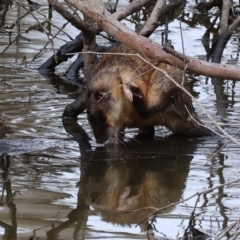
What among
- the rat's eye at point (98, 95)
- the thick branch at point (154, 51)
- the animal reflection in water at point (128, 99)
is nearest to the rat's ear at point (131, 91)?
the animal reflection in water at point (128, 99)

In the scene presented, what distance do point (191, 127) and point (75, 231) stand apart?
2.69 meters

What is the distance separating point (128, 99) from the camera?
21.4 feet

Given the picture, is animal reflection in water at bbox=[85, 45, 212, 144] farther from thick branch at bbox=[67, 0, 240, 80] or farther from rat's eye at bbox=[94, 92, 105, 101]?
thick branch at bbox=[67, 0, 240, 80]

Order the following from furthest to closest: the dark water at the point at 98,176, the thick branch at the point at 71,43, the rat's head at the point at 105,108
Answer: the thick branch at the point at 71,43, the rat's head at the point at 105,108, the dark water at the point at 98,176

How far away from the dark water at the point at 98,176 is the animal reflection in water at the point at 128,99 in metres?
0.18

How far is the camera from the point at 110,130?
662cm

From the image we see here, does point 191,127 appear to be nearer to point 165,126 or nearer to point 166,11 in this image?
point 165,126

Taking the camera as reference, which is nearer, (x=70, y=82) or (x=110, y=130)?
(x=110, y=130)

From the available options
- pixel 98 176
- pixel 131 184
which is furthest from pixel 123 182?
pixel 98 176

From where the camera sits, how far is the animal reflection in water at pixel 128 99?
663 cm

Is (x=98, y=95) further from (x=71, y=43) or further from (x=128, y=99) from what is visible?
(x=71, y=43)

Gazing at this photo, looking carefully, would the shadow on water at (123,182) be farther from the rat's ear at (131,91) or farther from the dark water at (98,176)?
the rat's ear at (131,91)

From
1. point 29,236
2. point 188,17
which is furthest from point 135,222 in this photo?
point 188,17

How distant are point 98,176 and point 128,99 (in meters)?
0.98
